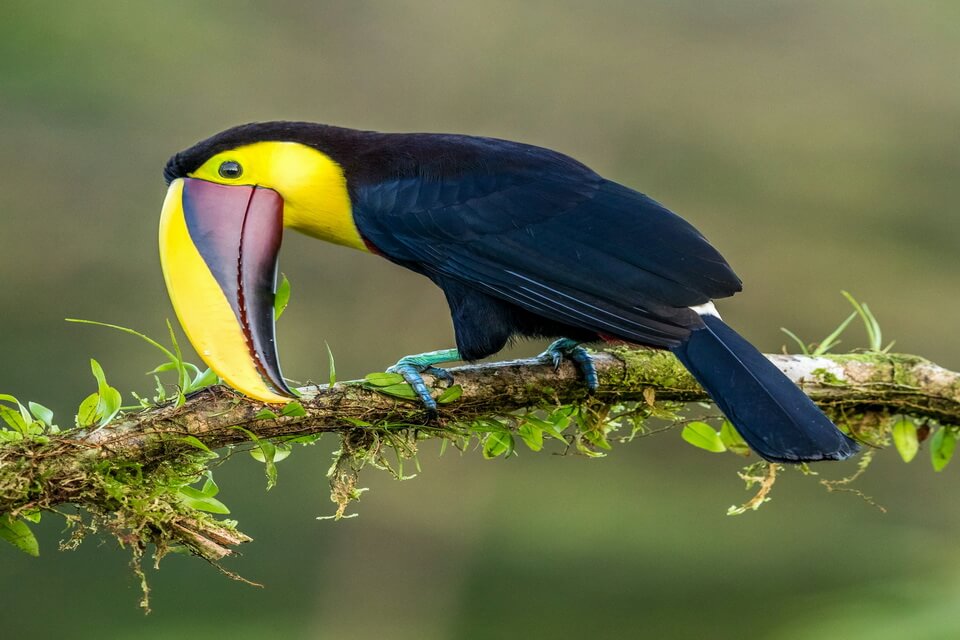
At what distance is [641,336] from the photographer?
2.73 metres

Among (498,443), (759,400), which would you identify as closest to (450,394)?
(498,443)

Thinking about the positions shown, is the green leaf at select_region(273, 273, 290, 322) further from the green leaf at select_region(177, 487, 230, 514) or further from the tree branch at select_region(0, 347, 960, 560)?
the green leaf at select_region(177, 487, 230, 514)

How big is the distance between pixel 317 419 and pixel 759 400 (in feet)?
3.25

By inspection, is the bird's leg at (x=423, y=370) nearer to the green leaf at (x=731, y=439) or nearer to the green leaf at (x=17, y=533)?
the green leaf at (x=731, y=439)

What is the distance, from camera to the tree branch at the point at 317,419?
7.26ft

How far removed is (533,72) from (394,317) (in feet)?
6.98

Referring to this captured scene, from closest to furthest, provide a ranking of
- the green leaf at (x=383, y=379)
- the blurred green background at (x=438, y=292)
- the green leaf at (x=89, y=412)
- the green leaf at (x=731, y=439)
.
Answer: the green leaf at (x=89, y=412)
the green leaf at (x=383, y=379)
the green leaf at (x=731, y=439)
the blurred green background at (x=438, y=292)

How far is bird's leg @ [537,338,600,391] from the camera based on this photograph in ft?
9.30

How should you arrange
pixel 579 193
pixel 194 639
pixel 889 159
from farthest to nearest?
pixel 889 159, pixel 194 639, pixel 579 193

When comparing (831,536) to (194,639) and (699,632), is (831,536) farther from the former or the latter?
(194,639)

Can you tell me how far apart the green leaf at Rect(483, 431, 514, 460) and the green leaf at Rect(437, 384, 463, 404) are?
0.17 meters

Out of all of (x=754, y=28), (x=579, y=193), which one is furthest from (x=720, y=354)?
(x=754, y=28)

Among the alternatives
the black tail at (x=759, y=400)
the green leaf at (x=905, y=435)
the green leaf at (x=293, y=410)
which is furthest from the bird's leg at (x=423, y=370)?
the green leaf at (x=905, y=435)

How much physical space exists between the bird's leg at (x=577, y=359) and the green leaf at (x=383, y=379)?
1.51 ft
